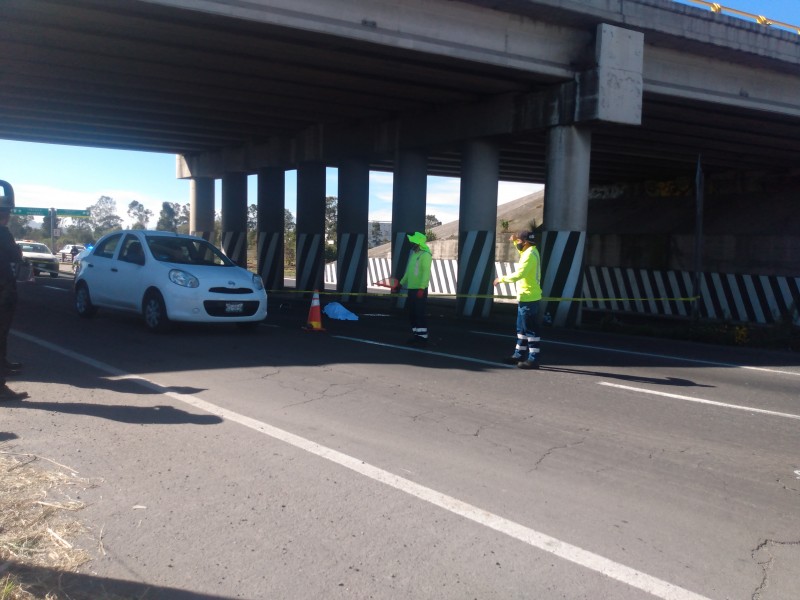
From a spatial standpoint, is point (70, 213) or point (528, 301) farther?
point (70, 213)

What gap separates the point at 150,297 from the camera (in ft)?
40.9

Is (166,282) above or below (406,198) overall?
below

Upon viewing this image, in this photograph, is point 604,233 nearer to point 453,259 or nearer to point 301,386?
point 453,259

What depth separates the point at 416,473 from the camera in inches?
220

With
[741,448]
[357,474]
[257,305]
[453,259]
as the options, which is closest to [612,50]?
[257,305]

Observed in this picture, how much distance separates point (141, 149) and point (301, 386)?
2751 cm

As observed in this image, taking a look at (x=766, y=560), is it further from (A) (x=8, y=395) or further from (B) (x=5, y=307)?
(B) (x=5, y=307)

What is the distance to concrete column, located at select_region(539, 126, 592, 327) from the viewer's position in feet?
58.1

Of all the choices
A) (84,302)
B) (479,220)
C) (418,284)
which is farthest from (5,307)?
(479,220)

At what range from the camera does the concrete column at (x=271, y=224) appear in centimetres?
3017

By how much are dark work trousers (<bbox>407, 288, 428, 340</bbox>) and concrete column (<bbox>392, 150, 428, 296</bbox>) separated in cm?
1024

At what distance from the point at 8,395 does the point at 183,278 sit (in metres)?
4.99

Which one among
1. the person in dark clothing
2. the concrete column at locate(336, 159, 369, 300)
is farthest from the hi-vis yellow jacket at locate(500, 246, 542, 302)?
the concrete column at locate(336, 159, 369, 300)

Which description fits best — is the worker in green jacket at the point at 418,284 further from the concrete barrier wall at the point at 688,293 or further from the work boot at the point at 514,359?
the concrete barrier wall at the point at 688,293
